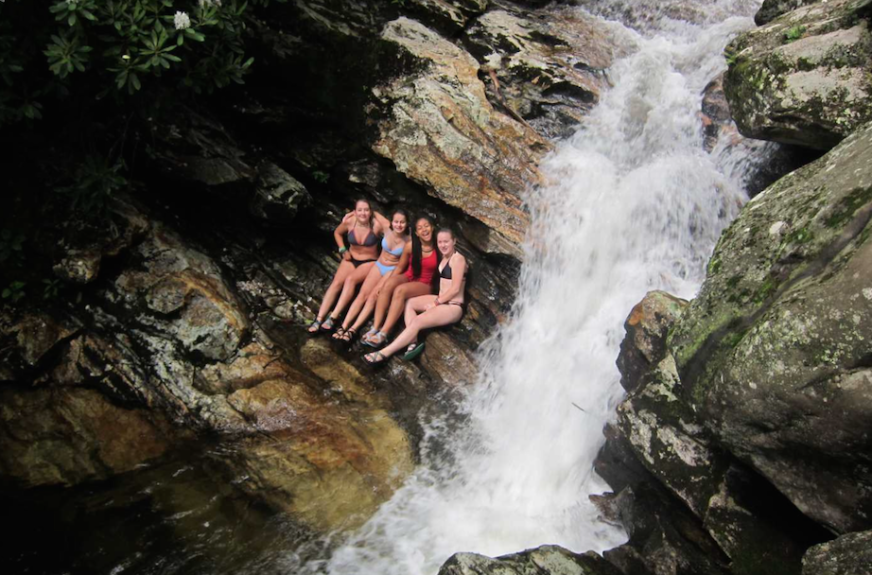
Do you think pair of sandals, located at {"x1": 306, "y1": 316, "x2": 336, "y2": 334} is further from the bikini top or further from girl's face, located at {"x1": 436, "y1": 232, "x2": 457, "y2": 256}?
girl's face, located at {"x1": 436, "y1": 232, "x2": 457, "y2": 256}

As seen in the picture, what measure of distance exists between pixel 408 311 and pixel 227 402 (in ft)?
8.62

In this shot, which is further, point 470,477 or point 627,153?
point 627,153

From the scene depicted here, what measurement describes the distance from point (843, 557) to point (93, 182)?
783cm

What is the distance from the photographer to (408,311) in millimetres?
7672

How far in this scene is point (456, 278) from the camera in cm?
745

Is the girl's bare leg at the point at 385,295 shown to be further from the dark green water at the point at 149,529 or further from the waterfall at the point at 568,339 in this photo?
the dark green water at the point at 149,529

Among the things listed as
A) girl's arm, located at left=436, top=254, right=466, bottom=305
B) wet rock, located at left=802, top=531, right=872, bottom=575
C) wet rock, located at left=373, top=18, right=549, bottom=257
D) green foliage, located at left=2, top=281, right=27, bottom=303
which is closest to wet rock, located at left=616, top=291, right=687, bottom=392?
wet rock, located at left=373, top=18, right=549, bottom=257

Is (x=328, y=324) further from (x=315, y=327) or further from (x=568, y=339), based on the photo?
(x=568, y=339)

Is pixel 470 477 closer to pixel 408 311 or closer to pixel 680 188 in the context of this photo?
pixel 408 311

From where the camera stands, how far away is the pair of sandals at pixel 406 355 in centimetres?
737

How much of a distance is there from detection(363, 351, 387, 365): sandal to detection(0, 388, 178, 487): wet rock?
248cm

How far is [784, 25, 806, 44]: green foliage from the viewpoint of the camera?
5934 mm

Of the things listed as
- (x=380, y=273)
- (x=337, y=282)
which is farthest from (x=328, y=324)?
(x=380, y=273)

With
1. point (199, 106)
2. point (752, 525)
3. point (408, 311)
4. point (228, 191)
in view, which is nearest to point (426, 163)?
point (408, 311)
